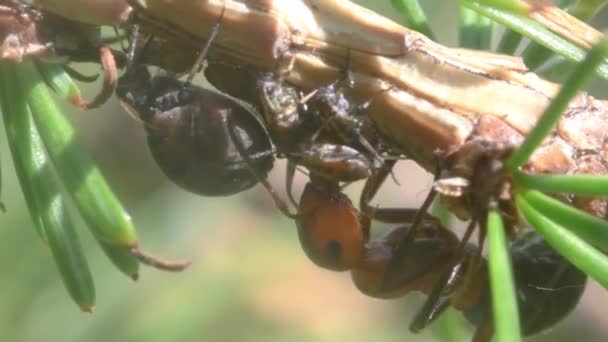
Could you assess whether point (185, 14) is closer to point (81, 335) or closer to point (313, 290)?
point (81, 335)

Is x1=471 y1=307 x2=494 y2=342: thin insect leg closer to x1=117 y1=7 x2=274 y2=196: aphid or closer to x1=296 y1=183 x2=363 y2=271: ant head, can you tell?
x1=296 y1=183 x2=363 y2=271: ant head

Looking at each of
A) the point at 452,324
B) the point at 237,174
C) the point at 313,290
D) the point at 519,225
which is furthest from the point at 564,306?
the point at 313,290

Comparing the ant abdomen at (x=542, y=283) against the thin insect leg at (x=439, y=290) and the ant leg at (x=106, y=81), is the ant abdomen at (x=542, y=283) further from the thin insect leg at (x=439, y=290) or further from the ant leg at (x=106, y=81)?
the ant leg at (x=106, y=81)

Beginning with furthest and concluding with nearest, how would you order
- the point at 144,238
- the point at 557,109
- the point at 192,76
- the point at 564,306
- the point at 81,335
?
the point at 144,238 < the point at 81,335 < the point at 564,306 < the point at 192,76 < the point at 557,109

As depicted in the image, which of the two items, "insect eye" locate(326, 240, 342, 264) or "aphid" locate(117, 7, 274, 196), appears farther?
"insect eye" locate(326, 240, 342, 264)

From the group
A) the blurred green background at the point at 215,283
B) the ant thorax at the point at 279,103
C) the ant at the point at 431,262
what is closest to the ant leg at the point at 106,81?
the ant thorax at the point at 279,103

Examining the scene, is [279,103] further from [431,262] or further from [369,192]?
[431,262]

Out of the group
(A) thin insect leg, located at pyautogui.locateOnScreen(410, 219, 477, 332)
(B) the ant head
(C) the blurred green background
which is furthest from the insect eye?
(C) the blurred green background
